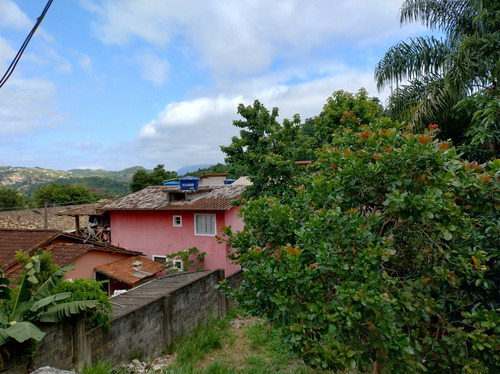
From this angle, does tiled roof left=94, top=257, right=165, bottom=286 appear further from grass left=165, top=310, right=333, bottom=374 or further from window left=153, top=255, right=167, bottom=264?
grass left=165, top=310, right=333, bottom=374

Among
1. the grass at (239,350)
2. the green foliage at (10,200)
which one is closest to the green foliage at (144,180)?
the green foliage at (10,200)

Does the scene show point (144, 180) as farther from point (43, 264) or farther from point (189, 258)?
point (43, 264)

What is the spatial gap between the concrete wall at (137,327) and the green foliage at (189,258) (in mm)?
5275

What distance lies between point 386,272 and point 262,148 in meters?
9.94

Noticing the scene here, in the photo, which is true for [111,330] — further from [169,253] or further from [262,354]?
[169,253]

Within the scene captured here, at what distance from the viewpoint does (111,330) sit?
6988mm

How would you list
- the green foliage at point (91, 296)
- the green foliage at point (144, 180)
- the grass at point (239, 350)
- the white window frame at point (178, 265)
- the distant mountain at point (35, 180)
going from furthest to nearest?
the distant mountain at point (35, 180) < the green foliage at point (144, 180) < the white window frame at point (178, 265) < the grass at point (239, 350) < the green foliage at point (91, 296)

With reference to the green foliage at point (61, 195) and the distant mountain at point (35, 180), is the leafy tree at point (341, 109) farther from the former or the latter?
the distant mountain at point (35, 180)

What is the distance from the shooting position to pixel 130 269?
1523cm

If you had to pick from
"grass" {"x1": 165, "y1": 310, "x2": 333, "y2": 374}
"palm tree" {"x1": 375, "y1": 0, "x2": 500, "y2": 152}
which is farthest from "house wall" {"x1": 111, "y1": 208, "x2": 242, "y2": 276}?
"palm tree" {"x1": 375, "y1": 0, "x2": 500, "y2": 152}

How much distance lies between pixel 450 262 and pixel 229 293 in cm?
295

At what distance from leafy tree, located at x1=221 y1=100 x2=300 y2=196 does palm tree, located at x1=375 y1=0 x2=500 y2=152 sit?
165 inches

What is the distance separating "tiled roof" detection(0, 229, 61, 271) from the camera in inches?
492

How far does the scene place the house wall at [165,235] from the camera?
1828 cm
